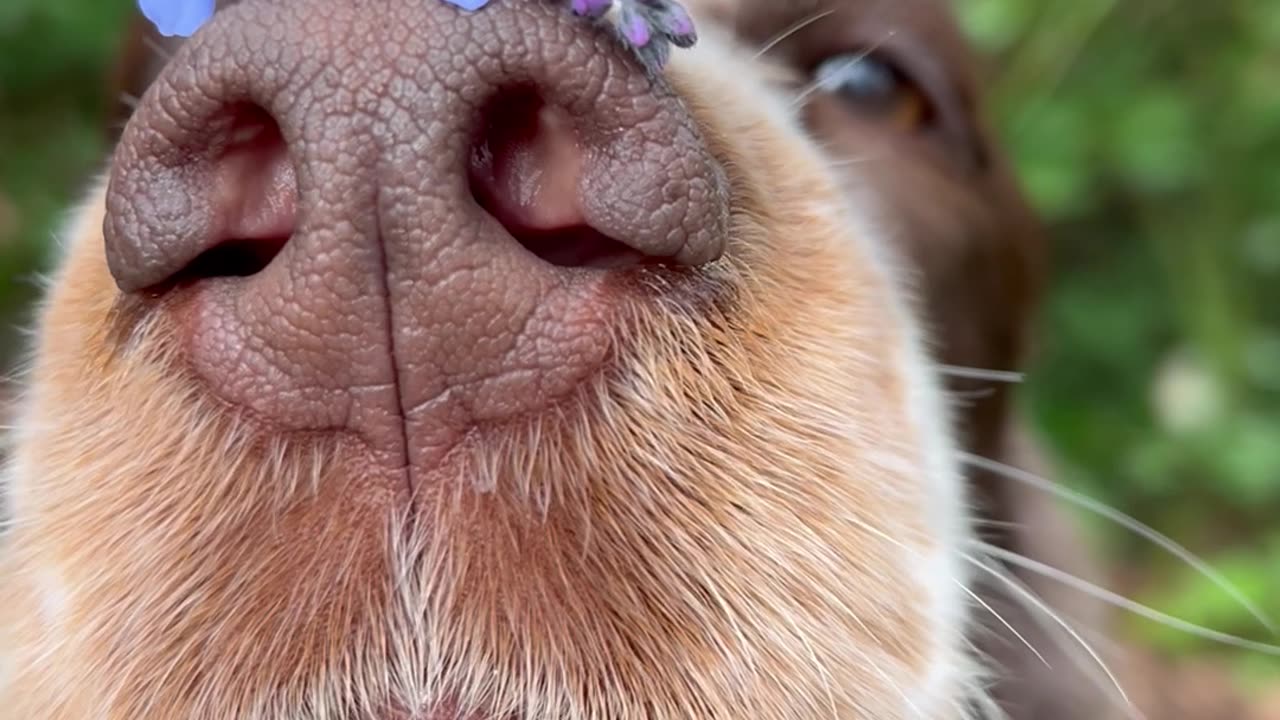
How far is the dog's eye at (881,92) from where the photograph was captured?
80.5 inches

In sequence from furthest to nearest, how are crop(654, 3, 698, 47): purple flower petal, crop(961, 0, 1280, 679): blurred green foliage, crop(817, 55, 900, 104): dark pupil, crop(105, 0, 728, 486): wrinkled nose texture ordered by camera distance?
crop(961, 0, 1280, 679): blurred green foliage → crop(817, 55, 900, 104): dark pupil → crop(654, 3, 698, 47): purple flower petal → crop(105, 0, 728, 486): wrinkled nose texture

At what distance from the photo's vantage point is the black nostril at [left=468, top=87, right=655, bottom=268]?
2.96 ft

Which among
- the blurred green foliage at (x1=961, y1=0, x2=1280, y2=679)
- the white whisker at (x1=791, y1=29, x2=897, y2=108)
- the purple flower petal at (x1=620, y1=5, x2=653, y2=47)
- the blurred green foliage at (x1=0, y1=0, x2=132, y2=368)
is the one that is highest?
the blurred green foliage at (x1=961, y1=0, x2=1280, y2=679)

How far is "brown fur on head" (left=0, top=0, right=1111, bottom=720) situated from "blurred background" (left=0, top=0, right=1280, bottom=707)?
2263 mm

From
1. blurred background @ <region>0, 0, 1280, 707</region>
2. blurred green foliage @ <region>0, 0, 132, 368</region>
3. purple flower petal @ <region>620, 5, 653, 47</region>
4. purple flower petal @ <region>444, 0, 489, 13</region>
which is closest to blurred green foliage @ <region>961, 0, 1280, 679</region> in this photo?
blurred background @ <region>0, 0, 1280, 707</region>

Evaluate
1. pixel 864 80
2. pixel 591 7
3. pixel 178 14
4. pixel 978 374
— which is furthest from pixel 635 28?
pixel 864 80

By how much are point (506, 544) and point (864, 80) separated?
4.36 feet

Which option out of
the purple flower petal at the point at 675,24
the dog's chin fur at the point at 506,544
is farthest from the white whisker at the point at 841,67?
the purple flower petal at the point at 675,24

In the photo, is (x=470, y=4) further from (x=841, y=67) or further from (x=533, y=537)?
(x=841, y=67)

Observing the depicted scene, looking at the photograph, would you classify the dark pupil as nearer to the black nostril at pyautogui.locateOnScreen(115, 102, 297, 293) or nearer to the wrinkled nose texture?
the wrinkled nose texture

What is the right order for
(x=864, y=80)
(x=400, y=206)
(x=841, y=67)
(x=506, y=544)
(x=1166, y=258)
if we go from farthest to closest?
(x=1166, y=258)
(x=864, y=80)
(x=841, y=67)
(x=506, y=544)
(x=400, y=206)

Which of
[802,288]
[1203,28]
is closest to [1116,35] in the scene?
[1203,28]

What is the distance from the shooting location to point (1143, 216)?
4.02 m

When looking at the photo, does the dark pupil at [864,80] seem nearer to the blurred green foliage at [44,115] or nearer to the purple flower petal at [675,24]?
the purple flower petal at [675,24]
